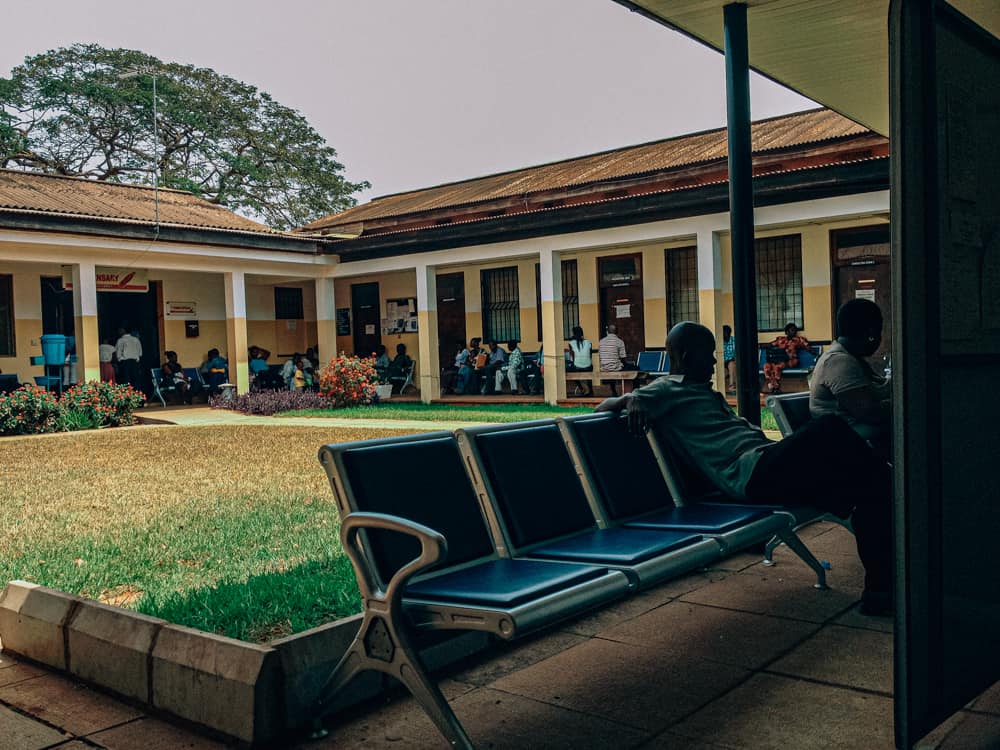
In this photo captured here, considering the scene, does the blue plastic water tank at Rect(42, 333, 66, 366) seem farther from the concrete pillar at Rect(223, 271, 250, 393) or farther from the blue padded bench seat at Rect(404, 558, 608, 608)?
the blue padded bench seat at Rect(404, 558, 608, 608)

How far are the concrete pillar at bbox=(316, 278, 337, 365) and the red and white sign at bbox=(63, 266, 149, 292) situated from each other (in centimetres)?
383

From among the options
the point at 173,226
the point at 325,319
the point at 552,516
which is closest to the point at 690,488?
the point at 552,516

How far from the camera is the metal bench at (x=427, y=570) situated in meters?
2.73

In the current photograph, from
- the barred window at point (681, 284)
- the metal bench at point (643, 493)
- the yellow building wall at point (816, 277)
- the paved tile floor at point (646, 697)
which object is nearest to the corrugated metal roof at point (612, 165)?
the yellow building wall at point (816, 277)

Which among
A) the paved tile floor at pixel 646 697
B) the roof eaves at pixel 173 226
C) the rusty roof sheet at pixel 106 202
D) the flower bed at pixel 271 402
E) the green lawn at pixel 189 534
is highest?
the rusty roof sheet at pixel 106 202

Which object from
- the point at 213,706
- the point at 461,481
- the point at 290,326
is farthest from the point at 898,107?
the point at 290,326

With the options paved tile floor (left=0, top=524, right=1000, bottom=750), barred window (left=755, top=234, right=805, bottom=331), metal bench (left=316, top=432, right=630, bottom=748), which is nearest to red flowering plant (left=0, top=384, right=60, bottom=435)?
paved tile floor (left=0, top=524, right=1000, bottom=750)

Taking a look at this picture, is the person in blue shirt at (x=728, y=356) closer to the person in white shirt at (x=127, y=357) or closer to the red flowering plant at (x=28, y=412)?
the red flowering plant at (x=28, y=412)

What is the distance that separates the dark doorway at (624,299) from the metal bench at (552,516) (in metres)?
15.8

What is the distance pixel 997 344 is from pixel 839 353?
72.1 inches

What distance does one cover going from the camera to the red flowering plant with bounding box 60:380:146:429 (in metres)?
15.6

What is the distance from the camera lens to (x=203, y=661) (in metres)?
3.17

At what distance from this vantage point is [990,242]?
9.09 ft

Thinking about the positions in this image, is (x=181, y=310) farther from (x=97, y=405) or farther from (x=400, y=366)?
(x=97, y=405)
